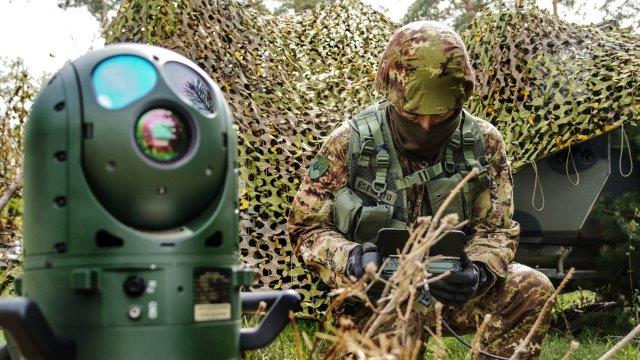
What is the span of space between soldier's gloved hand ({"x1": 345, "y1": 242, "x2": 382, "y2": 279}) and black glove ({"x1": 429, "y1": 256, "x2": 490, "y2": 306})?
0.71ft

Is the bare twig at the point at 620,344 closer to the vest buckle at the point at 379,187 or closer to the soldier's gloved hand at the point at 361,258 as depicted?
the soldier's gloved hand at the point at 361,258

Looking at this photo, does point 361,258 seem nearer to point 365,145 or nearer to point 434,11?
point 365,145

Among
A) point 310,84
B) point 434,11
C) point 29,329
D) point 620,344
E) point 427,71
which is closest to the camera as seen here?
point 29,329

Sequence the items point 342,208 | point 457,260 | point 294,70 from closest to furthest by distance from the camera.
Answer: point 457,260
point 342,208
point 294,70

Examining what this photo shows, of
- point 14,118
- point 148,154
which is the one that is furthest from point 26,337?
point 14,118

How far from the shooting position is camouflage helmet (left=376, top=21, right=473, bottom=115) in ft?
9.82

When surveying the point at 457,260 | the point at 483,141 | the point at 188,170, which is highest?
the point at 188,170

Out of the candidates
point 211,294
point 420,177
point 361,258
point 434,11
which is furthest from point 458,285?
point 434,11

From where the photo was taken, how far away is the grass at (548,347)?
12.8 feet

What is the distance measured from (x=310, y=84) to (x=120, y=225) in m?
4.92

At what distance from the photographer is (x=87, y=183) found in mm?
1099

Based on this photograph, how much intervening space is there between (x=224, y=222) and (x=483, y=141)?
2262mm

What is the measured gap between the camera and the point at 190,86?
1.14 meters

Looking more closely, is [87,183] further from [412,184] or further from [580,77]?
[580,77]
